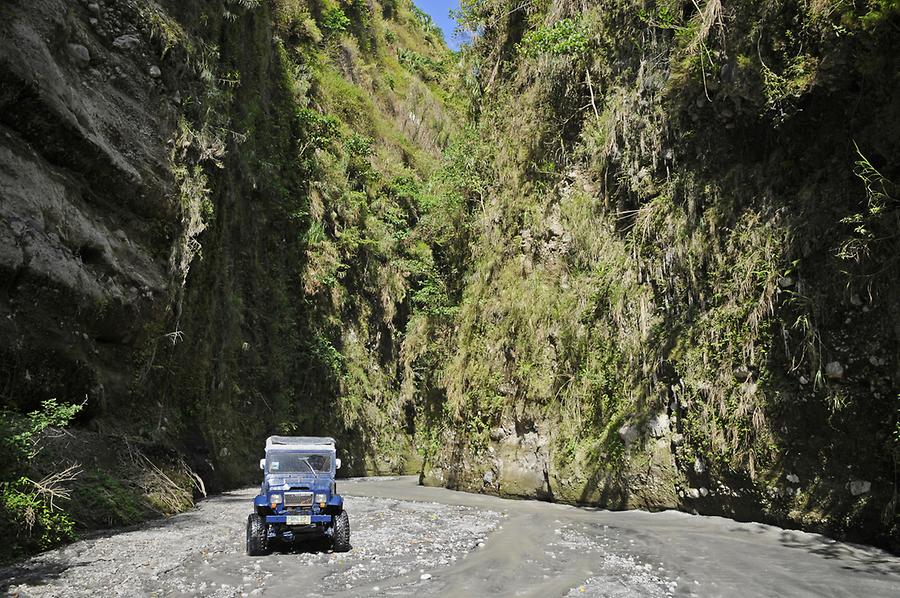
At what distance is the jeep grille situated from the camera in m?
→ 11.1

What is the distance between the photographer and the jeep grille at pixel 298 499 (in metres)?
11.1

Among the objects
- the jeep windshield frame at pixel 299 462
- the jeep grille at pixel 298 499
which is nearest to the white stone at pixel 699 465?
the jeep windshield frame at pixel 299 462

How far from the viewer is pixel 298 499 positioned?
1113 cm

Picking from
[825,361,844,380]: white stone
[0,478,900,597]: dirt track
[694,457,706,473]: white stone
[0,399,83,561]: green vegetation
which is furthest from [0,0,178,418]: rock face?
[825,361,844,380]: white stone

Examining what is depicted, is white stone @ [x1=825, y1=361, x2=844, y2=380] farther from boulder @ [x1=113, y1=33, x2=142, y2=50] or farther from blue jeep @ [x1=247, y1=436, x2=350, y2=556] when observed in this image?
boulder @ [x1=113, y1=33, x2=142, y2=50]

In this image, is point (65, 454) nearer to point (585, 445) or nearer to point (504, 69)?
point (585, 445)

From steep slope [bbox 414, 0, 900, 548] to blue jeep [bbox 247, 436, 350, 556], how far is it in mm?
7867

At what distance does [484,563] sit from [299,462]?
378cm

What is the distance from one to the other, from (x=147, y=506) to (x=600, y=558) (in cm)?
1028

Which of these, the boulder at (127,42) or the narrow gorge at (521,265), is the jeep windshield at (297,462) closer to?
the narrow gorge at (521,265)

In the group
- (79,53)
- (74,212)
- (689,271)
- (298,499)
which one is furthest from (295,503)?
(79,53)

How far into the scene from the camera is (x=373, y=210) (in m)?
36.5

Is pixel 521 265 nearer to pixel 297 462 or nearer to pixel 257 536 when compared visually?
pixel 297 462

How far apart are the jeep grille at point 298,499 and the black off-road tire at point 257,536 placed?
481mm
